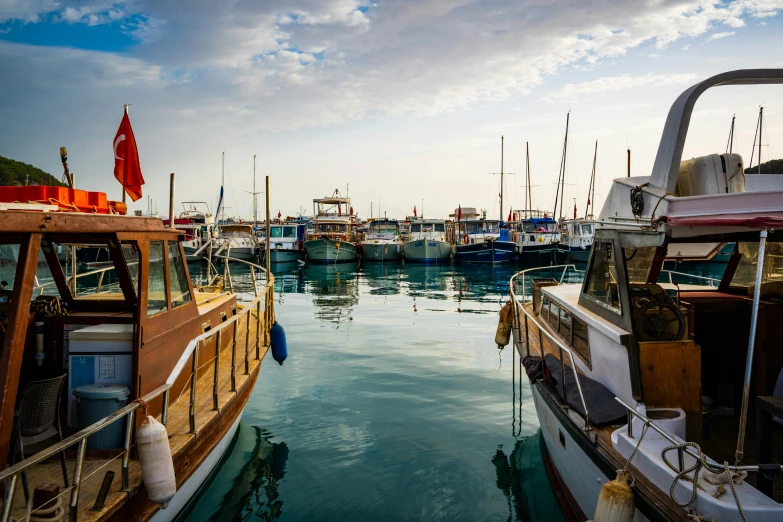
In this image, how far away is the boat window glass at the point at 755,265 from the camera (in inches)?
234

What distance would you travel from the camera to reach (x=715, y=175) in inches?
191

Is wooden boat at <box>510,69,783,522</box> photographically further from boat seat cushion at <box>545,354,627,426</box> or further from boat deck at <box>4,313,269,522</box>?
boat deck at <box>4,313,269,522</box>

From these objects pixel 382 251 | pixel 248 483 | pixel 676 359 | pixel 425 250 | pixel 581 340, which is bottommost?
pixel 248 483

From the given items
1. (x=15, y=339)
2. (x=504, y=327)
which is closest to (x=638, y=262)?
(x=504, y=327)

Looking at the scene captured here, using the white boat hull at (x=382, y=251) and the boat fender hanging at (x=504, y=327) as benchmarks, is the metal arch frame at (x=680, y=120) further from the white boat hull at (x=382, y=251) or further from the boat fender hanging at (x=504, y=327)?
the white boat hull at (x=382, y=251)

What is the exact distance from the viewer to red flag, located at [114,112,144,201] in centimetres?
789

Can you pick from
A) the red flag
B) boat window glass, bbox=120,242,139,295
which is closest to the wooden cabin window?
boat window glass, bbox=120,242,139,295

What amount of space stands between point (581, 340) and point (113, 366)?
4872 mm

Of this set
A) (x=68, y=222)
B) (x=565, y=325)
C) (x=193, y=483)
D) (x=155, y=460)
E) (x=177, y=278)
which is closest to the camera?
(x=68, y=222)

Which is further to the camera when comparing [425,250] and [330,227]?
[330,227]

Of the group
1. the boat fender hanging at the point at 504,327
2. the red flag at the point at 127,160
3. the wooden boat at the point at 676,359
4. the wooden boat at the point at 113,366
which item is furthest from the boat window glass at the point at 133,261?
the boat fender hanging at the point at 504,327

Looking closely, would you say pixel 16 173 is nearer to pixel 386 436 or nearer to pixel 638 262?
pixel 386 436

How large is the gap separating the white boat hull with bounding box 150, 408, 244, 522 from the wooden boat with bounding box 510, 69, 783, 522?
11.8 ft

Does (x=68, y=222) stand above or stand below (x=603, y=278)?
above
